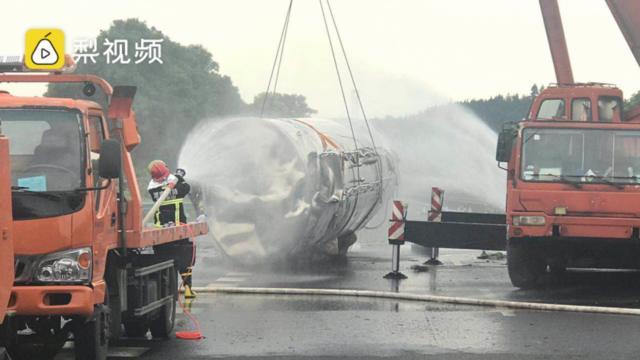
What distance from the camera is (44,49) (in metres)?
10.5

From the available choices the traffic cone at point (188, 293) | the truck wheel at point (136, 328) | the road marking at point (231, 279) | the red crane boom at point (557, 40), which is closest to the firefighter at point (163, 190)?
the traffic cone at point (188, 293)

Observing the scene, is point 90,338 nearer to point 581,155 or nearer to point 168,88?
point 581,155

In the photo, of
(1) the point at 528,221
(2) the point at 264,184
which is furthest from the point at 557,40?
(2) the point at 264,184

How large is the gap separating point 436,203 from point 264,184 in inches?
208

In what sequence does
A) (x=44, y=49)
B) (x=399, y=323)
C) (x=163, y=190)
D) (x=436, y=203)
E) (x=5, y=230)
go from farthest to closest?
1. (x=436, y=203)
2. (x=163, y=190)
3. (x=399, y=323)
4. (x=44, y=49)
5. (x=5, y=230)

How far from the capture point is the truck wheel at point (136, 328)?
1137cm

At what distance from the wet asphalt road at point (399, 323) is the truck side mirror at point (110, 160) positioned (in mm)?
2234

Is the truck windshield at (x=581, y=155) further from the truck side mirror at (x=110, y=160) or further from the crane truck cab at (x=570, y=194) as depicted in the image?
the truck side mirror at (x=110, y=160)

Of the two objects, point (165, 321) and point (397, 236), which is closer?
point (165, 321)

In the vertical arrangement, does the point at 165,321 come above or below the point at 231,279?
above

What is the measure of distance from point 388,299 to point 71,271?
7.25 metres

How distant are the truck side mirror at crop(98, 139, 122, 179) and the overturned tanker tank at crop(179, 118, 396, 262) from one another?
9.78 m

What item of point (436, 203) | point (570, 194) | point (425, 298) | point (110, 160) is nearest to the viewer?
point (110, 160)

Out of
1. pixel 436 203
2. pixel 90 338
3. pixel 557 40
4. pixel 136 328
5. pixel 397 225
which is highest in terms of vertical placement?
pixel 557 40
